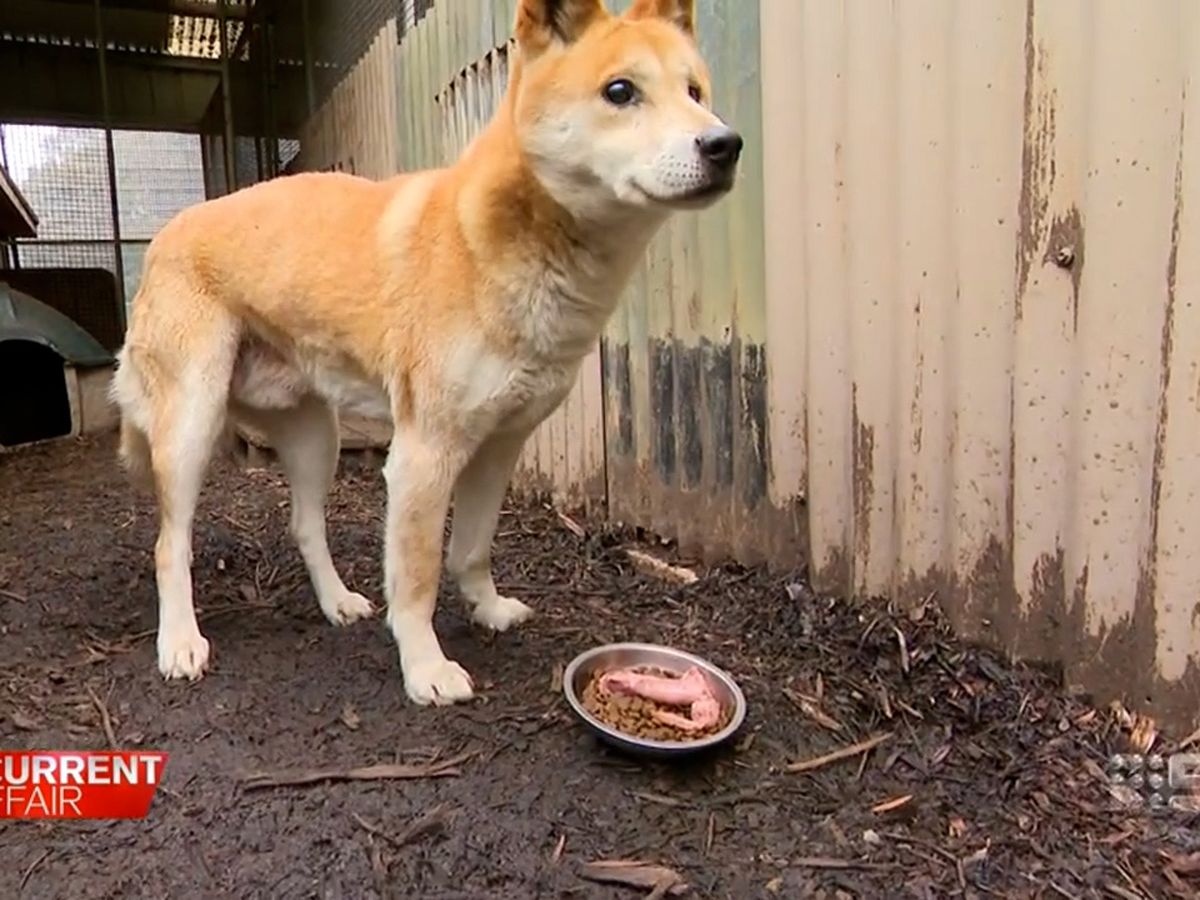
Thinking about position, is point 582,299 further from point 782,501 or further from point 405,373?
point 782,501

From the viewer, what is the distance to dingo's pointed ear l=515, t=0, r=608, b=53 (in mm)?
2082

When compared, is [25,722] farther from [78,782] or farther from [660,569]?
[660,569]

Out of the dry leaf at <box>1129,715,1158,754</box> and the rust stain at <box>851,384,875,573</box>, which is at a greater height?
the rust stain at <box>851,384,875,573</box>

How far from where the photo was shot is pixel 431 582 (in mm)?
2312

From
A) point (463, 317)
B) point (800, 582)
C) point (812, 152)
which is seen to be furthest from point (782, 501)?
point (463, 317)

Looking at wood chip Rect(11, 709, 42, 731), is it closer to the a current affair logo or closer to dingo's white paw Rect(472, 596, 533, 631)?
the a current affair logo

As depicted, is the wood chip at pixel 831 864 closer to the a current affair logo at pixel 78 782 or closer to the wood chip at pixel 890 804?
the wood chip at pixel 890 804

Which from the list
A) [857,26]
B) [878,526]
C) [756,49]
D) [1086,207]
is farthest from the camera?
[756,49]

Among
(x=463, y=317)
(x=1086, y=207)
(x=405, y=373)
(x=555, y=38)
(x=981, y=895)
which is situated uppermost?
(x=555, y=38)

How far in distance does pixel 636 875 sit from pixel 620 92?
152 centimetres

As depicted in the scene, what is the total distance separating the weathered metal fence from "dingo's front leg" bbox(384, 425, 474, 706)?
1.13 metres

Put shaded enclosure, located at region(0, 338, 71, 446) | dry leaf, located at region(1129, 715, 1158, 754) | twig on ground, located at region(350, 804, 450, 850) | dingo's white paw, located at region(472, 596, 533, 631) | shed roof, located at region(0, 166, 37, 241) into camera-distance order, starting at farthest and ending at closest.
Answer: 1. shaded enclosure, located at region(0, 338, 71, 446)
2. shed roof, located at region(0, 166, 37, 241)
3. dingo's white paw, located at region(472, 596, 533, 631)
4. dry leaf, located at region(1129, 715, 1158, 754)
5. twig on ground, located at region(350, 804, 450, 850)

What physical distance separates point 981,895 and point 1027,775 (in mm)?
383

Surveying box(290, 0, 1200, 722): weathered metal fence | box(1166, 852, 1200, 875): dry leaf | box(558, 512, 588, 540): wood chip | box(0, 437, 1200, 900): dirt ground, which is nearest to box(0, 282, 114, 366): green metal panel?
box(0, 437, 1200, 900): dirt ground
